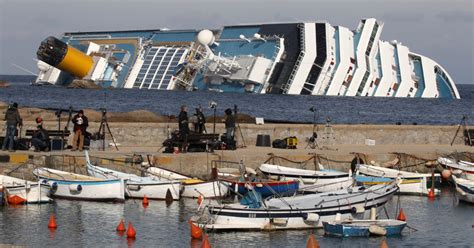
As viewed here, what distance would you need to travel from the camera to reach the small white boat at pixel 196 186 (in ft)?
104

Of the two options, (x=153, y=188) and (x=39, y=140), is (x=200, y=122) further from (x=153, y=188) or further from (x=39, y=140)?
(x=153, y=188)

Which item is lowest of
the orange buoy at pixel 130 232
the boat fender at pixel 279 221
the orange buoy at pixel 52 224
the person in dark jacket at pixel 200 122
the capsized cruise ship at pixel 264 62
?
the orange buoy at pixel 130 232

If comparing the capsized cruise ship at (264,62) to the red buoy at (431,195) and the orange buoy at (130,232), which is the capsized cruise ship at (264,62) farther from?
the orange buoy at (130,232)

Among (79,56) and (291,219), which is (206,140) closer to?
(291,219)

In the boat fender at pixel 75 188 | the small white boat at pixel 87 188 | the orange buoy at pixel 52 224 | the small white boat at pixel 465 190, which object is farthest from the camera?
the small white boat at pixel 465 190

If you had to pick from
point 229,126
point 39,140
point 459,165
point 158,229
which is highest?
point 229,126

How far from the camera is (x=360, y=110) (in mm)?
99875

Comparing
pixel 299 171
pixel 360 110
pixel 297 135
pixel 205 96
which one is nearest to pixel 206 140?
pixel 299 171

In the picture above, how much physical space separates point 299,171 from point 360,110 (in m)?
66.3

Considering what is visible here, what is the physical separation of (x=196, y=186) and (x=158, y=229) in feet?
15.8

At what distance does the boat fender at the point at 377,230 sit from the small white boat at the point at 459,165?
9.85 m

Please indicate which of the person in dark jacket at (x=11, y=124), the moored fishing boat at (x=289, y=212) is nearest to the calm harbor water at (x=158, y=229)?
the moored fishing boat at (x=289, y=212)

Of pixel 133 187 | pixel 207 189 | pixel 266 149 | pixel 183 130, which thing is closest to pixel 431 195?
pixel 266 149

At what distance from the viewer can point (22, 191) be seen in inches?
1191
